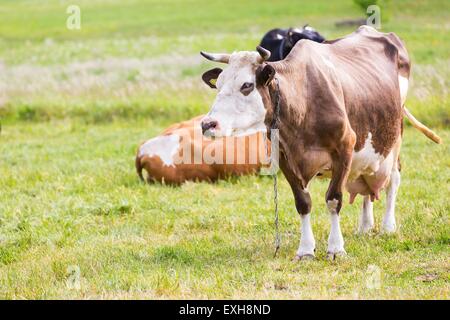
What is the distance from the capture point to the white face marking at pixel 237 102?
A: 6.89 meters

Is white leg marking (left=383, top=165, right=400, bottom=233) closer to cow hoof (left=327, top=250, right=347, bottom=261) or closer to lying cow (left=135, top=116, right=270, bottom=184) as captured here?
cow hoof (left=327, top=250, right=347, bottom=261)

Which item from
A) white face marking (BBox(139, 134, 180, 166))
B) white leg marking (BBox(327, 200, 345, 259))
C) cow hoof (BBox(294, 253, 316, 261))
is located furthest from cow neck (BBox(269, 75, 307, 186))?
white face marking (BBox(139, 134, 180, 166))

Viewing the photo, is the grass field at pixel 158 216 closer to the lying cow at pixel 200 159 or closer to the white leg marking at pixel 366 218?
the white leg marking at pixel 366 218

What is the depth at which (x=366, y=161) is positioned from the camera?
8.13m

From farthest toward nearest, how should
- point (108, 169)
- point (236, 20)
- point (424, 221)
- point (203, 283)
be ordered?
point (236, 20) < point (108, 169) < point (424, 221) < point (203, 283)

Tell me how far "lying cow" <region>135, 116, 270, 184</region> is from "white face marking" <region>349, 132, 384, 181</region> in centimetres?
328

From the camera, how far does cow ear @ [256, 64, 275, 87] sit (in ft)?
22.8

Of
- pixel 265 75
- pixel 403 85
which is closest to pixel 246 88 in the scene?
pixel 265 75

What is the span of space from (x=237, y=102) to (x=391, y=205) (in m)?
2.50

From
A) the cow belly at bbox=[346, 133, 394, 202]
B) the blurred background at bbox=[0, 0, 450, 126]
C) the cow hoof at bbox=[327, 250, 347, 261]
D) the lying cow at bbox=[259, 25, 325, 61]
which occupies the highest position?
the lying cow at bbox=[259, 25, 325, 61]
